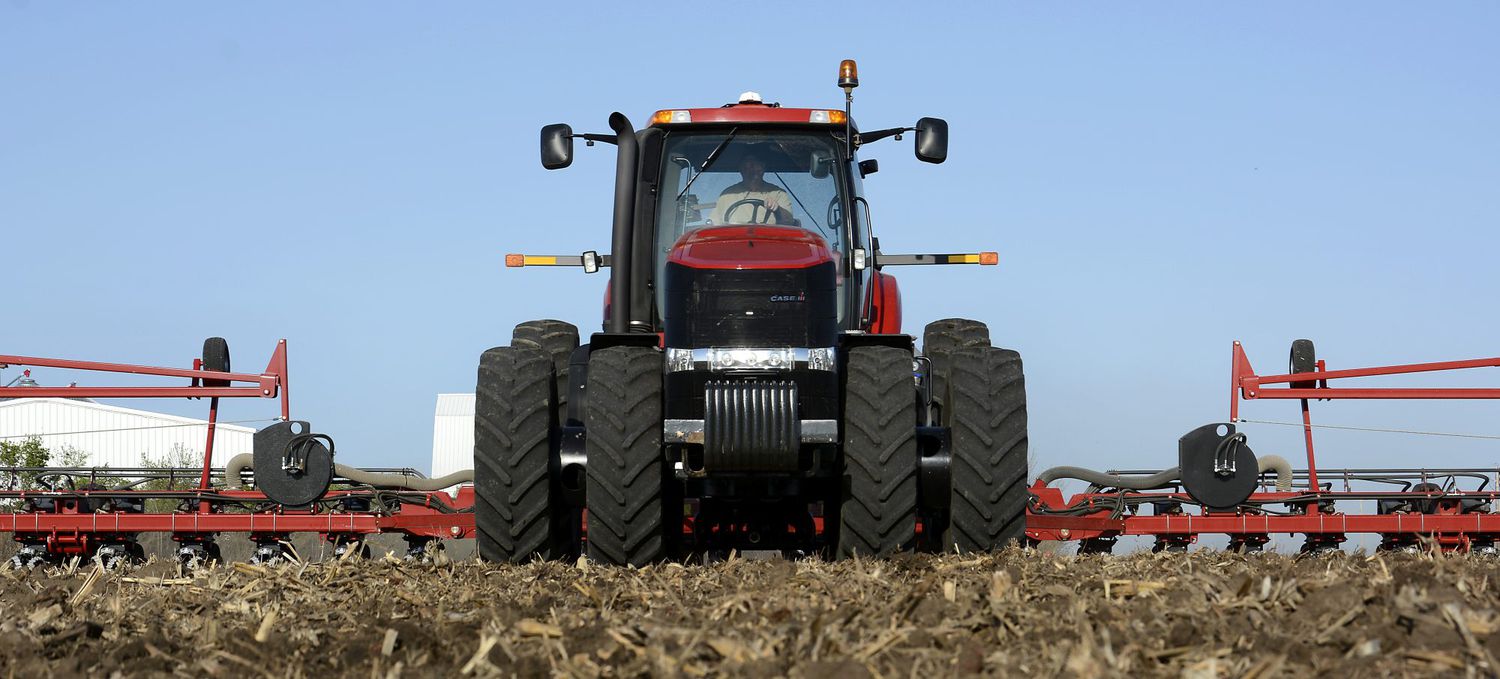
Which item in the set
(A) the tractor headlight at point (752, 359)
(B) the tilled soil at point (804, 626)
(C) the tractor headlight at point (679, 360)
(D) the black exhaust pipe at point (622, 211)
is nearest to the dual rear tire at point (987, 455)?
(A) the tractor headlight at point (752, 359)

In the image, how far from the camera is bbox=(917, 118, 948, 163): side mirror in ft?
27.0

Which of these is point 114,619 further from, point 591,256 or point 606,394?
point 591,256

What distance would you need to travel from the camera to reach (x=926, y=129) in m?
8.26

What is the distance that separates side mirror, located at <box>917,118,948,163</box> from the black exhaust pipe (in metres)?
1.50

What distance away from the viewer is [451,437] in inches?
1615

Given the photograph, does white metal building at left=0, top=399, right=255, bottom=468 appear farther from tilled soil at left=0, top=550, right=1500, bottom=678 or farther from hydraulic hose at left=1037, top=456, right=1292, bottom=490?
tilled soil at left=0, top=550, right=1500, bottom=678

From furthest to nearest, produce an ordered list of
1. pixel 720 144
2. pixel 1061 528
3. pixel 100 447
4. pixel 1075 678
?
pixel 100 447, pixel 1061 528, pixel 720 144, pixel 1075 678

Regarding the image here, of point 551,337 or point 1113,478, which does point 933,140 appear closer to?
point 551,337

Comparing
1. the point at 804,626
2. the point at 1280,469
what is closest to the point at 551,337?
the point at 804,626

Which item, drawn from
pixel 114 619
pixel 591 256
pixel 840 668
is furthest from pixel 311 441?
pixel 840 668

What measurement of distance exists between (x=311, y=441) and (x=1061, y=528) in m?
4.68

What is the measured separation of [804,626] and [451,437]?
123ft

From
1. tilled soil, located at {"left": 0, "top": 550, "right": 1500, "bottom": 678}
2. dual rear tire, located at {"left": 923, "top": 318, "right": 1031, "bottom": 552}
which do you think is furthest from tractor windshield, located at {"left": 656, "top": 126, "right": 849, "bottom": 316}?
tilled soil, located at {"left": 0, "top": 550, "right": 1500, "bottom": 678}

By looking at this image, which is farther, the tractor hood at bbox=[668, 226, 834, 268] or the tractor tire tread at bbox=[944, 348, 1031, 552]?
the tractor hood at bbox=[668, 226, 834, 268]
